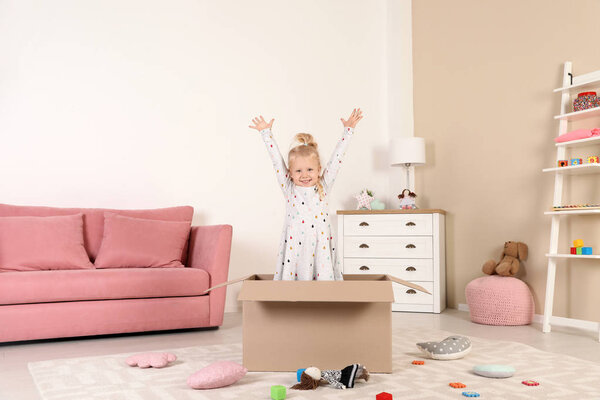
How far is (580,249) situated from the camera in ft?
10.5

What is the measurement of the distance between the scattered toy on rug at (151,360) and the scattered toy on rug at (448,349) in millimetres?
1114

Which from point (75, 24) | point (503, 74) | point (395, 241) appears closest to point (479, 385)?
point (395, 241)

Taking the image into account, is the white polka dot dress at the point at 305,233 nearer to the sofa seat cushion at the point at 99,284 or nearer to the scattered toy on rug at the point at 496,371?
the scattered toy on rug at the point at 496,371

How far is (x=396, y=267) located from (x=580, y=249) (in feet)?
4.66

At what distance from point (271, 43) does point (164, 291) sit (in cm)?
242

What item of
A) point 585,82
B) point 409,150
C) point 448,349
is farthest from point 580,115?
point 448,349

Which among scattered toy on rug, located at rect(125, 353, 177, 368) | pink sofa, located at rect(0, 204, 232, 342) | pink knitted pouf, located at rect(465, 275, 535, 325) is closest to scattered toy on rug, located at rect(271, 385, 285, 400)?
scattered toy on rug, located at rect(125, 353, 177, 368)

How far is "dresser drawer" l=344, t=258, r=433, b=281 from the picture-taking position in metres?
4.23

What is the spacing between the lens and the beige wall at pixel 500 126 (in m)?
3.48

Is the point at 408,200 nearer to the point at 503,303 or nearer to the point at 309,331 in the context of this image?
the point at 503,303

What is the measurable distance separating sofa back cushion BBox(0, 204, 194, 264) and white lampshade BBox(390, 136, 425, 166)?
5.69ft

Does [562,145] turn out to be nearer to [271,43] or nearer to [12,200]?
[271,43]

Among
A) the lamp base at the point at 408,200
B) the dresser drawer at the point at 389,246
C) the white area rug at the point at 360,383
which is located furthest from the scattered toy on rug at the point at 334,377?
the lamp base at the point at 408,200

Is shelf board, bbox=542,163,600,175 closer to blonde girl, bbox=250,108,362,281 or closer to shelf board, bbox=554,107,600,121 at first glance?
shelf board, bbox=554,107,600,121
